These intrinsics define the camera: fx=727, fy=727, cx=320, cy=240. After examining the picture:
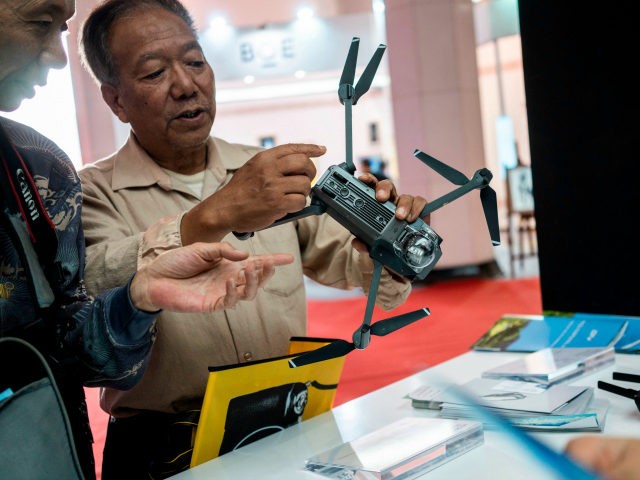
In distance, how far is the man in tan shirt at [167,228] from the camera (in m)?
1.40

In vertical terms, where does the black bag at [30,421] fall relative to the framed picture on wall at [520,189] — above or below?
above

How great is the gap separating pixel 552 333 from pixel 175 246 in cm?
107

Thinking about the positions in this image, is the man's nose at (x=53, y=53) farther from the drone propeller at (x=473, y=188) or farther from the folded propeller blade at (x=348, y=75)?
the drone propeller at (x=473, y=188)

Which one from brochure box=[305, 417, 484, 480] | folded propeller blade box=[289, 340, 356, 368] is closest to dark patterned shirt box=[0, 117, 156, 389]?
folded propeller blade box=[289, 340, 356, 368]

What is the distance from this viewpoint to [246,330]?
4.84 feet

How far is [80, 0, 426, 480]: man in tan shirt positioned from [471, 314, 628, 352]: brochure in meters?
0.47

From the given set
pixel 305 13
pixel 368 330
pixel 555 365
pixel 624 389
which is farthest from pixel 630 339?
pixel 305 13

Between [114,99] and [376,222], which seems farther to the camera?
[114,99]

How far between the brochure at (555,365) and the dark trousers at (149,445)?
62cm

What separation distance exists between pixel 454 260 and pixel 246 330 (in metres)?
5.52

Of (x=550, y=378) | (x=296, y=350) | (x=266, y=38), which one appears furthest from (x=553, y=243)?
(x=266, y=38)

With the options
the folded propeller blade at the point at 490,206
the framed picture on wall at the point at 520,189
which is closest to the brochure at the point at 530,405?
the folded propeller blade at the point at 490,206

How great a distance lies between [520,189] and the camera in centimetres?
701

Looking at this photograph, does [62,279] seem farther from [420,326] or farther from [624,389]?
[420,326]
